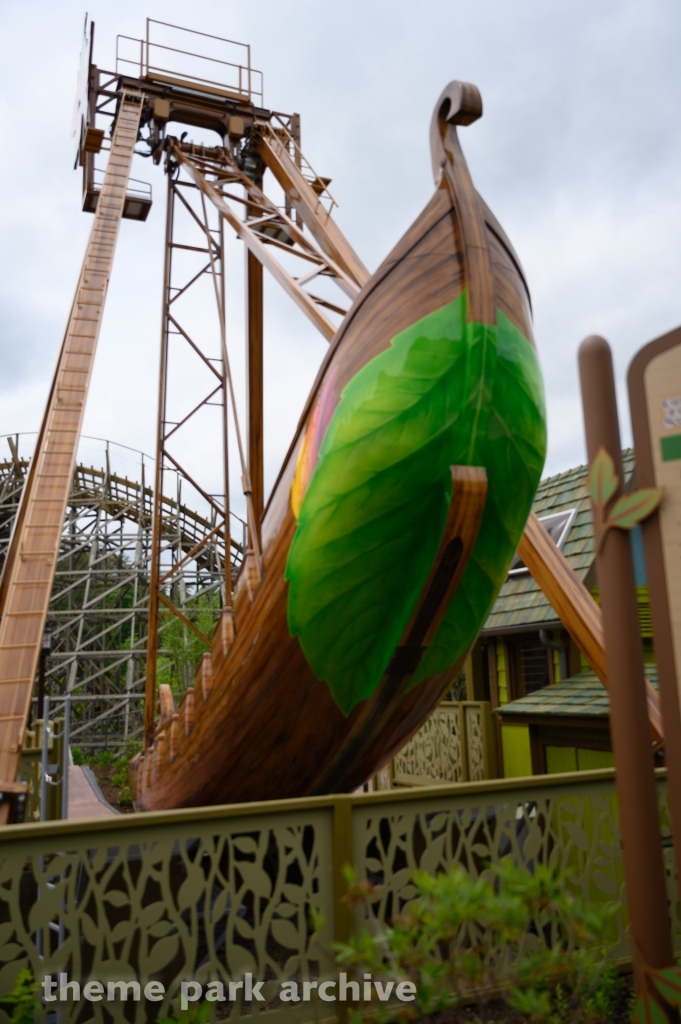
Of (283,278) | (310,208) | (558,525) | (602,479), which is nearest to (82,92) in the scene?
(310,208)

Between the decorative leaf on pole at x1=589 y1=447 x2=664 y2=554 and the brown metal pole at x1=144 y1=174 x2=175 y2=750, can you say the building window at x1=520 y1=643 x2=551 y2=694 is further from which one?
the decorative leaf on pole at x1=589 y1=447 x2=664 y2=554

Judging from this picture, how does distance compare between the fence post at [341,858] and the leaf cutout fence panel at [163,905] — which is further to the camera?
the fence post at [341,858]

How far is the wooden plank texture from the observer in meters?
3.25

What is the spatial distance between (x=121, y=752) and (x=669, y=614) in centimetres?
1291

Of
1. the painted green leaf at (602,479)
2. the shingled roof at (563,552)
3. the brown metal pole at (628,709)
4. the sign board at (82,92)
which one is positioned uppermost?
the sign board at (82,92)

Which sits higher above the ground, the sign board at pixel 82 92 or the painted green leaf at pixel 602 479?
the sign board at pixel 82 92

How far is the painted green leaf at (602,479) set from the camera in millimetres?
1754

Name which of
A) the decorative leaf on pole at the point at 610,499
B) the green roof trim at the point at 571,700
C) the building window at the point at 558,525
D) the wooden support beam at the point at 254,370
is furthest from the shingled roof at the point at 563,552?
the decorative leaf on pole at the point at 610,499

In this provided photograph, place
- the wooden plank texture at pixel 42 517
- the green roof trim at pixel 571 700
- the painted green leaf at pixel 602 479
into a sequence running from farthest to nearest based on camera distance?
the green roof trim at pixel 571 700 < the wooden plank texture at pixel 42 517 < the painted green leaf at pixel 602 479

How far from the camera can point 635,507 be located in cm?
170

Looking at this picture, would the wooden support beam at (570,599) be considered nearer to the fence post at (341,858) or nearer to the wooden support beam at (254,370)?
the fence post at (341,858)

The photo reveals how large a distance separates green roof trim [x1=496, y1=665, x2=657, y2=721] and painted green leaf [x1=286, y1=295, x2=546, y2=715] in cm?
239

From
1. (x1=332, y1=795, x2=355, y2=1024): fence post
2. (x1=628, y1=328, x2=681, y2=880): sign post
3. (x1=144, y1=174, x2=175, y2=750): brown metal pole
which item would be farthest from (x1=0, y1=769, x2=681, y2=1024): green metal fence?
(x1=144, y1=174, x2=175, y2=750): brown metal pole

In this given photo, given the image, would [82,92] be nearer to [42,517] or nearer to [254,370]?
[254,370]
